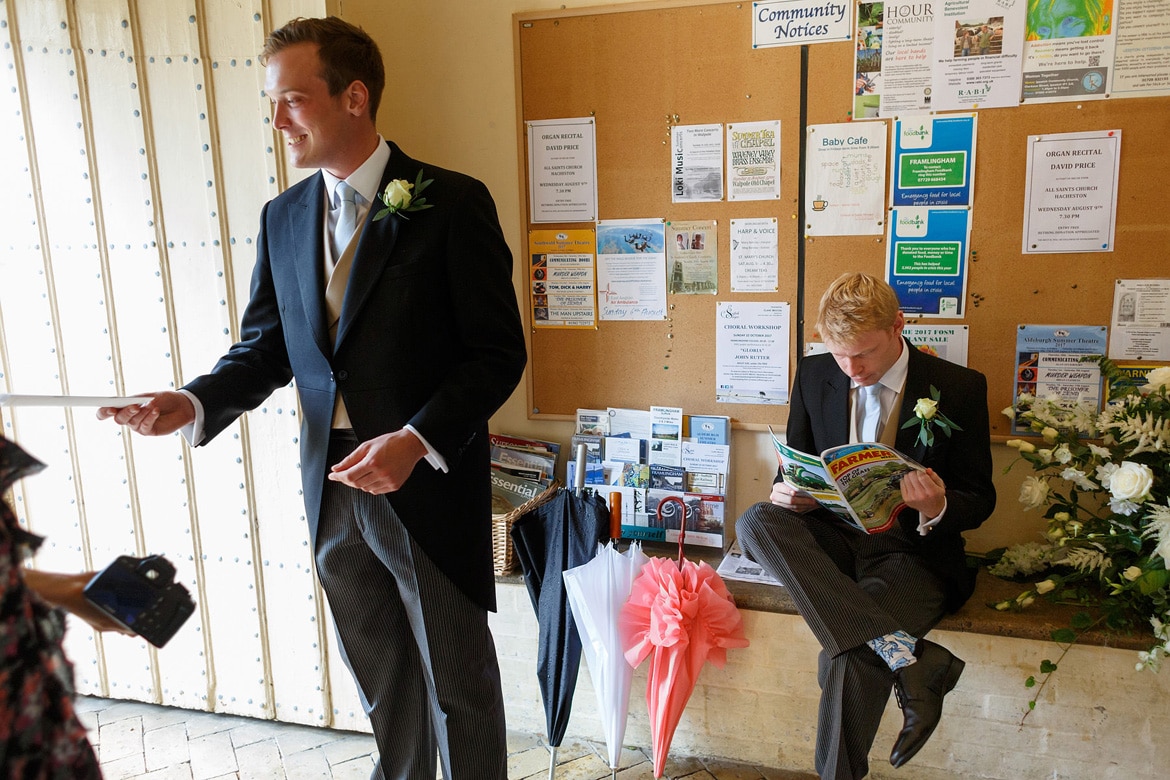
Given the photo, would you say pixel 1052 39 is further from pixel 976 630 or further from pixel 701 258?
pixel 976 630

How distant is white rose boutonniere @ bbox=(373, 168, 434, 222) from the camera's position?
1.78 meters

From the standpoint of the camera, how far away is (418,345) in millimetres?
1823

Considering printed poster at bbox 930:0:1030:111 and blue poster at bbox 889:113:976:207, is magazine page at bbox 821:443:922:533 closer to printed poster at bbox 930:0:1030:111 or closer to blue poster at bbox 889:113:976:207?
blue poster at bbox 889:113:976:207

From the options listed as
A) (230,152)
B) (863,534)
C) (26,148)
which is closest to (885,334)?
(863,534)

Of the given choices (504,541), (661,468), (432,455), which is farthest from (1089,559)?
(432,455)

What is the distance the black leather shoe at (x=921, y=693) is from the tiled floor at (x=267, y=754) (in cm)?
50

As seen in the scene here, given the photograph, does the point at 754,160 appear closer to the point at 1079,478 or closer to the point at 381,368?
the point at 1079,478

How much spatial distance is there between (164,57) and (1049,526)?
9.55ft

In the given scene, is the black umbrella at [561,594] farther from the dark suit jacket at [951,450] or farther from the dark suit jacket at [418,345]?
the dark suit jacket at [951,450]

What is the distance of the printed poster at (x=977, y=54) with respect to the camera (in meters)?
2.41

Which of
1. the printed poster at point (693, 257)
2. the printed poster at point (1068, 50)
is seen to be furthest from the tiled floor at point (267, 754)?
the printed poster at point (1068, 50)

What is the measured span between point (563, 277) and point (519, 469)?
670mm

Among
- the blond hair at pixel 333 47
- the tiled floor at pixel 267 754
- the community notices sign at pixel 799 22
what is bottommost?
the tiled floor at pixel 267 754

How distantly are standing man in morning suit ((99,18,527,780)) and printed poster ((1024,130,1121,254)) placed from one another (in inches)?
62.3
